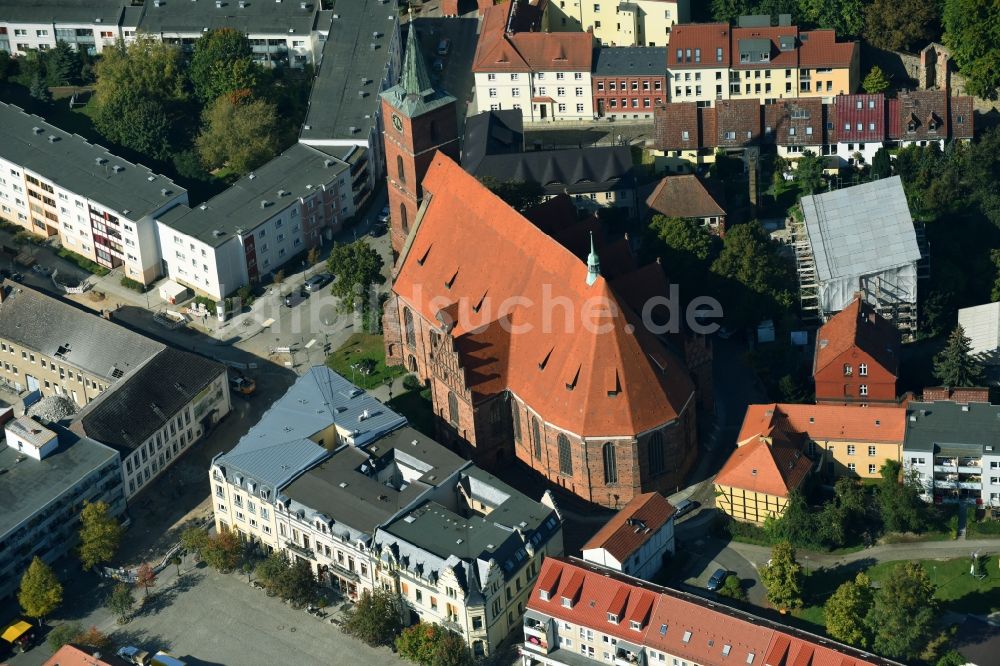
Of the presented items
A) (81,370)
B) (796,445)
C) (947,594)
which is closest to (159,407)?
(81,370)

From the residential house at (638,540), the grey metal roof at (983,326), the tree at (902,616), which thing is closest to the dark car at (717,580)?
the residential house at (638,540)

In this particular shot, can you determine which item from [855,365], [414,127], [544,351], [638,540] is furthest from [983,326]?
[414,127]

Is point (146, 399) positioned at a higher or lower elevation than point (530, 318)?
lower

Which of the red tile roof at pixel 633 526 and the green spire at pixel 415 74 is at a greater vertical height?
the green spire at pixel 415 74

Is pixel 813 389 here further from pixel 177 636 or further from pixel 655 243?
pixel 177 636

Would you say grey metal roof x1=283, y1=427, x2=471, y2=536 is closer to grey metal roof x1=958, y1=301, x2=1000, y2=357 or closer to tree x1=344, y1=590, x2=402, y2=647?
tree x1=344, y1=590, x2=402, y2=647

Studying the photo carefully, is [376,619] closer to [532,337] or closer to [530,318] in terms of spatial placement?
[532,337]

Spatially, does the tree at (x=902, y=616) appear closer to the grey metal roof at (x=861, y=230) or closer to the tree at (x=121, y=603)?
the grey metal roof at (x=861, y=230)
